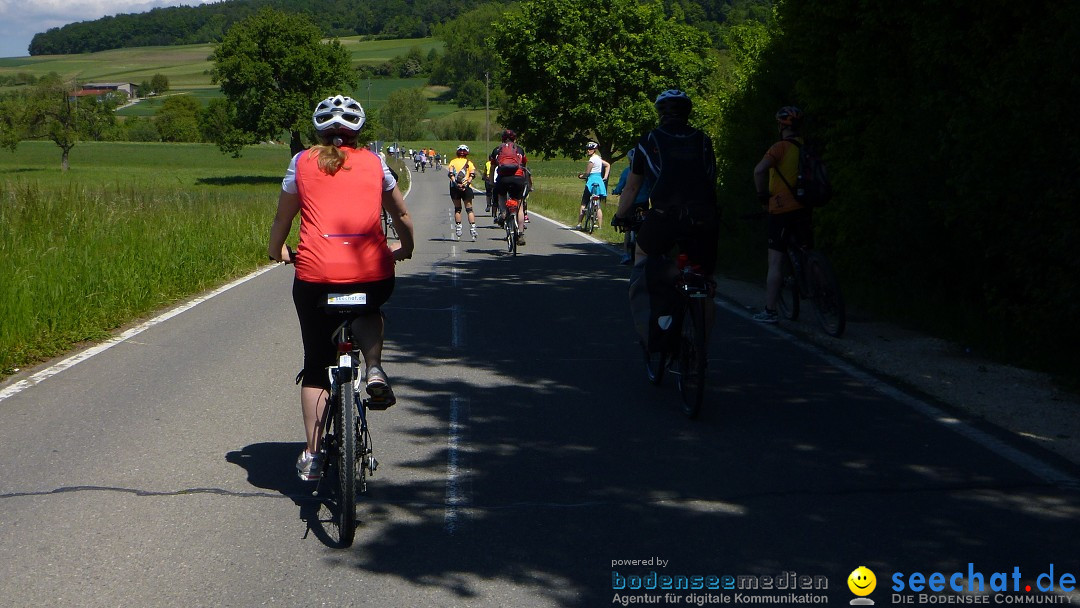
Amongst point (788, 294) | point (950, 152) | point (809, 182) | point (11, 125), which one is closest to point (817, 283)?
point (809, 182)

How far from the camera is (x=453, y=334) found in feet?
33.9

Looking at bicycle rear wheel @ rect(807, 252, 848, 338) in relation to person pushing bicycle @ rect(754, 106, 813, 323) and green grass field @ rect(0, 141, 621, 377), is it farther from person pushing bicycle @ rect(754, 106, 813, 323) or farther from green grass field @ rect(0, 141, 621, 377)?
green grass field @ rect(0, 141, 621, 377)

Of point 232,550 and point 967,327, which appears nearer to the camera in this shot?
point 232,550

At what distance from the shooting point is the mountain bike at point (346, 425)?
462 cm

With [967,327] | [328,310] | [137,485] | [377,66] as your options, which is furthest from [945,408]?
[377,66]

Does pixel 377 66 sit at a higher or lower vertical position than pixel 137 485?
higher

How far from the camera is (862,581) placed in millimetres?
4246

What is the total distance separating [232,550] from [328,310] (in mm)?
1081

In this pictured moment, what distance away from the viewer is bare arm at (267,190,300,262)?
4.94 metres

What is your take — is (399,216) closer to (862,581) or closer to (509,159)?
(862,581)

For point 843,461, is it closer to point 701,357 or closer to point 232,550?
point 701,357

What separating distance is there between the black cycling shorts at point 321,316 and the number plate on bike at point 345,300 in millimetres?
39

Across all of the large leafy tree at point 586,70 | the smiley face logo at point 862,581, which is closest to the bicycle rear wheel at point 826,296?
the smiley face logo at point 862,581

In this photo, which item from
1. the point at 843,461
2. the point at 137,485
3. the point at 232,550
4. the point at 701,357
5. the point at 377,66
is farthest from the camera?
the point at 377,66
